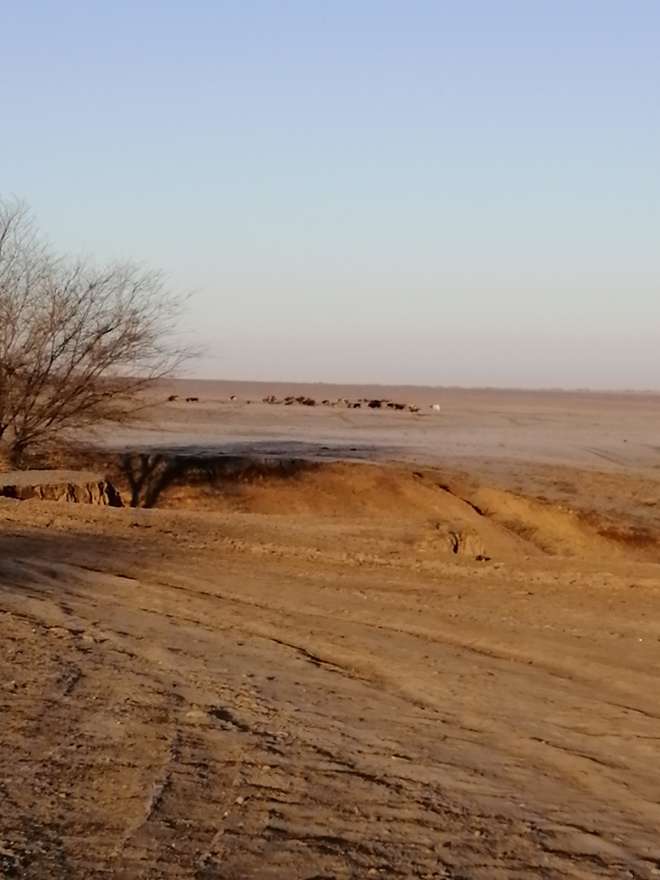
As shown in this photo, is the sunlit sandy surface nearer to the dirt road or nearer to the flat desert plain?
the flat desert plain

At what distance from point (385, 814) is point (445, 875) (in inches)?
29.8

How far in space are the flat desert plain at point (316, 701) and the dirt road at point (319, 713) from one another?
0.02m

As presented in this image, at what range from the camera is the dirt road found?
5676mm

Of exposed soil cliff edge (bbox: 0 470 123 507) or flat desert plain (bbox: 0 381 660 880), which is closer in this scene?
flat desert plain (bbox: 0 381 660 880)

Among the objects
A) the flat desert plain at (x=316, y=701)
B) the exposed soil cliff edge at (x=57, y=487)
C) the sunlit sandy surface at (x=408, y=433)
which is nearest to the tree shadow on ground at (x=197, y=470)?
the sunlit sandy surface at (x=408, y=433)

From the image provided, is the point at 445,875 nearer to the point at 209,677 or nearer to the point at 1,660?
the point at 209,677

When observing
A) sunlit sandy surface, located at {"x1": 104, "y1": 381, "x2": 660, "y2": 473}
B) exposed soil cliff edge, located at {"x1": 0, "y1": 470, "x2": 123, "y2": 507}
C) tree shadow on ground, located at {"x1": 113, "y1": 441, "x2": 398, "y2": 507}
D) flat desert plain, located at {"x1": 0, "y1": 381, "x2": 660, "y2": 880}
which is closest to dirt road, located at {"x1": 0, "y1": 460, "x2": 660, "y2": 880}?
flat desert plain, located at {"x1": 0, "y1": 381, "x2": 660, "y2": 880}

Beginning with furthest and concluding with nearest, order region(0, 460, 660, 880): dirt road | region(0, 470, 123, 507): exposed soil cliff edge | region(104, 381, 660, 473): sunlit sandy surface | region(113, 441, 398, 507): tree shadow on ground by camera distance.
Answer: region(104, 381, 660, 473): sunlit sandy surface < region(113, 441, 398, 507): tree shadow on ground < region(0, 470, 123, 507): exposed soil cliff edge < region(0, 460, 660, 880): dirt road

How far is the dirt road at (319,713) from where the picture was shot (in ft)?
18.6

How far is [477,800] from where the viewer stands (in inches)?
256

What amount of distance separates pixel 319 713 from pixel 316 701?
34 centimetres

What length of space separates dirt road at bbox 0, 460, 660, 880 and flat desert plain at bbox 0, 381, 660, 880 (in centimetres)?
2

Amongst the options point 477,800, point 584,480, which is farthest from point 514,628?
point 584,480

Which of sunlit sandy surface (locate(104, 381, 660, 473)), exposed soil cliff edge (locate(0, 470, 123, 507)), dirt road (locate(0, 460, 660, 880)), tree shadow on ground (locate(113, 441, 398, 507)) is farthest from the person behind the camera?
sunlit sandy surface (locate(104, 381, 660, 473))
